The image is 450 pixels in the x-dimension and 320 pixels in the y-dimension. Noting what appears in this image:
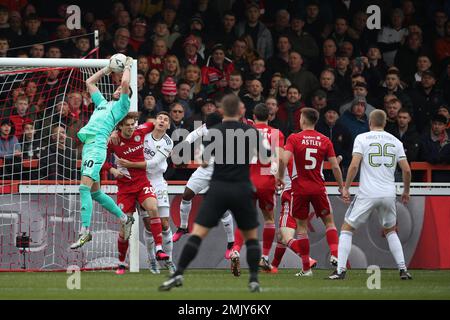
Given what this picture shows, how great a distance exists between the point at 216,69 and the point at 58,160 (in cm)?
385

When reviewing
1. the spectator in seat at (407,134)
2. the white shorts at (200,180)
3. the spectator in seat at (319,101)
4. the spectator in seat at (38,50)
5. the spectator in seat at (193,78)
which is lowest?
the white shorts at (200,180)

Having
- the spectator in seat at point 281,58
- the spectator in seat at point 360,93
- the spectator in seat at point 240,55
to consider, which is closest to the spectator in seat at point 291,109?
the spectator in seat at point 360,93

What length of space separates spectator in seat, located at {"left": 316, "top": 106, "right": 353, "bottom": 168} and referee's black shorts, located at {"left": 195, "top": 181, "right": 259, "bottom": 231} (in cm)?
728

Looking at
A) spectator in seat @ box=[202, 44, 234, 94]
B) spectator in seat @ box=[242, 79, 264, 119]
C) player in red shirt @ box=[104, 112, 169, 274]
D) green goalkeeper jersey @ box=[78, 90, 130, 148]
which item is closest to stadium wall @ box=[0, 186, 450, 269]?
player in red shirt @ box=[104, 112, 169, 274]

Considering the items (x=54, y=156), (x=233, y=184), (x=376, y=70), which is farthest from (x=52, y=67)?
(x=376, y=70)

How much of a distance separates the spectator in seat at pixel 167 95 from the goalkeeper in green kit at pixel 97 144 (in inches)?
136

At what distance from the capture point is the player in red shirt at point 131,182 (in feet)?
49.2

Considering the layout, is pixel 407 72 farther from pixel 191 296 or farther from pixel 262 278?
pixel 191 296

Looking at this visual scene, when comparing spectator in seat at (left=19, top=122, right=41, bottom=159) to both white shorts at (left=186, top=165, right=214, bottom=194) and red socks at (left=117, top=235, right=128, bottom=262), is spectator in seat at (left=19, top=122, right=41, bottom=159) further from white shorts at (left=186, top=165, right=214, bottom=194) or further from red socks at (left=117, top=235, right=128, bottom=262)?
white shorts at (left=186, top=165, right=214, bottom=194)

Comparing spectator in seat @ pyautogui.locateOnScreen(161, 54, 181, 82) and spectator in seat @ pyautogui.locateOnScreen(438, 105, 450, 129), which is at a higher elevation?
spectator in seat @ pyautogui.locateOnScreen(161, 54, 181, 82)

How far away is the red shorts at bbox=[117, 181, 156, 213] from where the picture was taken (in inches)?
594

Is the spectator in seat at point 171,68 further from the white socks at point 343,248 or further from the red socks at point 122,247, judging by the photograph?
the white socks at point 343,248

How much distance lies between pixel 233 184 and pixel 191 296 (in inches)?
47.8

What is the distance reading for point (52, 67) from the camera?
50.3ft
